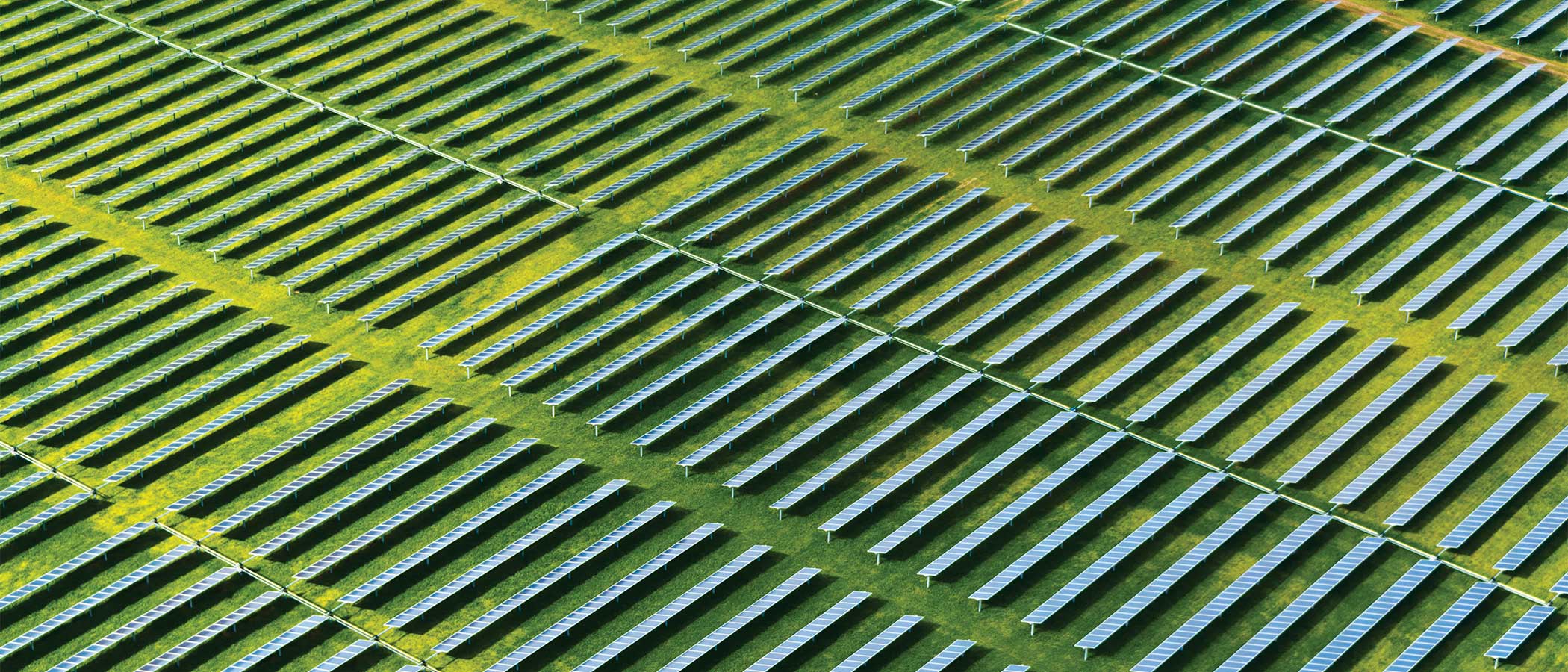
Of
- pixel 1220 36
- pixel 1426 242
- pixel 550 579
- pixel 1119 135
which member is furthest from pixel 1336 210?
pixel 550 579

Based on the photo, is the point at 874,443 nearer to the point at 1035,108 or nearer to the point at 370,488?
the point at 370,488

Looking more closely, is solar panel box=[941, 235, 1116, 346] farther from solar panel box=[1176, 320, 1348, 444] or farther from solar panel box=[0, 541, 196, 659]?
solar panel box=[0, 541, 196, 659]

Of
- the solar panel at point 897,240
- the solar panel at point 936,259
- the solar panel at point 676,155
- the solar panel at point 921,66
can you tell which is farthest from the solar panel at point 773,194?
the solar panel at point 936,259

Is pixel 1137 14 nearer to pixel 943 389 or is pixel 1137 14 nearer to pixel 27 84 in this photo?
pixel 943 389

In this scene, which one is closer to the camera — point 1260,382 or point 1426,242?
point 1260,382

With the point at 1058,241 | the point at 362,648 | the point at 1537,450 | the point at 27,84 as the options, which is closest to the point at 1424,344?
the point at 1537,450

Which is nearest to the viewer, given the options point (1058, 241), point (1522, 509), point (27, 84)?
point (1522, 509)

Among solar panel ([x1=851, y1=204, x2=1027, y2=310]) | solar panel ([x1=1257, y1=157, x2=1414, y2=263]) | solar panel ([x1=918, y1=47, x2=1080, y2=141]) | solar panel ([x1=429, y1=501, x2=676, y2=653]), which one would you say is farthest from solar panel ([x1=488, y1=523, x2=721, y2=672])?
solar panel ([x1=918, y1=47, x2=1080, y2=141])
